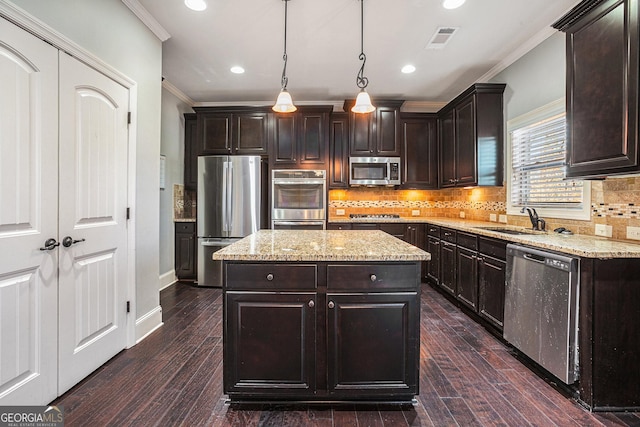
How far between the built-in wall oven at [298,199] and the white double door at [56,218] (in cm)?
213

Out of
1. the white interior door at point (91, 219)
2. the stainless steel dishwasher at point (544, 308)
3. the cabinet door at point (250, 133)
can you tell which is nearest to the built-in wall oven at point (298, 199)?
the cabinet door at point (250, 133)

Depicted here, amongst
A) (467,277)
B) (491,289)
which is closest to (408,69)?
(467,277)

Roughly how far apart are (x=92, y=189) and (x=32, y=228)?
1.56 ft

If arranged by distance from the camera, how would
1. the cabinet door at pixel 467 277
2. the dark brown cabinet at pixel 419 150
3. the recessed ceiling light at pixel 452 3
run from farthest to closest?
1. the dark brown cabinet at pixel 419 150
2. the cabinet door at pixel 467 277
3. the recessed ceiling light at pixel 452 3

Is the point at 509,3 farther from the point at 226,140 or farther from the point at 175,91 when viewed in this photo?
the point at 175,91

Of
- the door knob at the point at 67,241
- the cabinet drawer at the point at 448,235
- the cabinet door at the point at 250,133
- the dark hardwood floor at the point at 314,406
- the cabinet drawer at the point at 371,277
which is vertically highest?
the cabinet door at the point at 250,133

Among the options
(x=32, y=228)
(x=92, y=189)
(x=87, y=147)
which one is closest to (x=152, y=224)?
(x=92, y=189)

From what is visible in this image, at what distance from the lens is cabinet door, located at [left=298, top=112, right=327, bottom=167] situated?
4.36 meters

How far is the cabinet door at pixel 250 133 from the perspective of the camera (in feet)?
14.2

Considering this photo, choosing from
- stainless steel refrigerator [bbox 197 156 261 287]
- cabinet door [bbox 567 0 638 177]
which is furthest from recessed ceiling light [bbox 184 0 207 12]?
cabinet door [bbox 567 0 638 177]

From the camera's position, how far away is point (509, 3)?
7.87 ft

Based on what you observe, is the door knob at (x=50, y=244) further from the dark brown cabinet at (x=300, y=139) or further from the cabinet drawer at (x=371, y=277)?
the dark brown cabinet at (x=300, y=139)

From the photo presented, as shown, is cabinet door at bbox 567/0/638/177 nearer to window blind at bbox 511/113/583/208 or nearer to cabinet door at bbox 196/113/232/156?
window blind at bbox 511/113/583/208

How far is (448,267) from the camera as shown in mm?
3633
